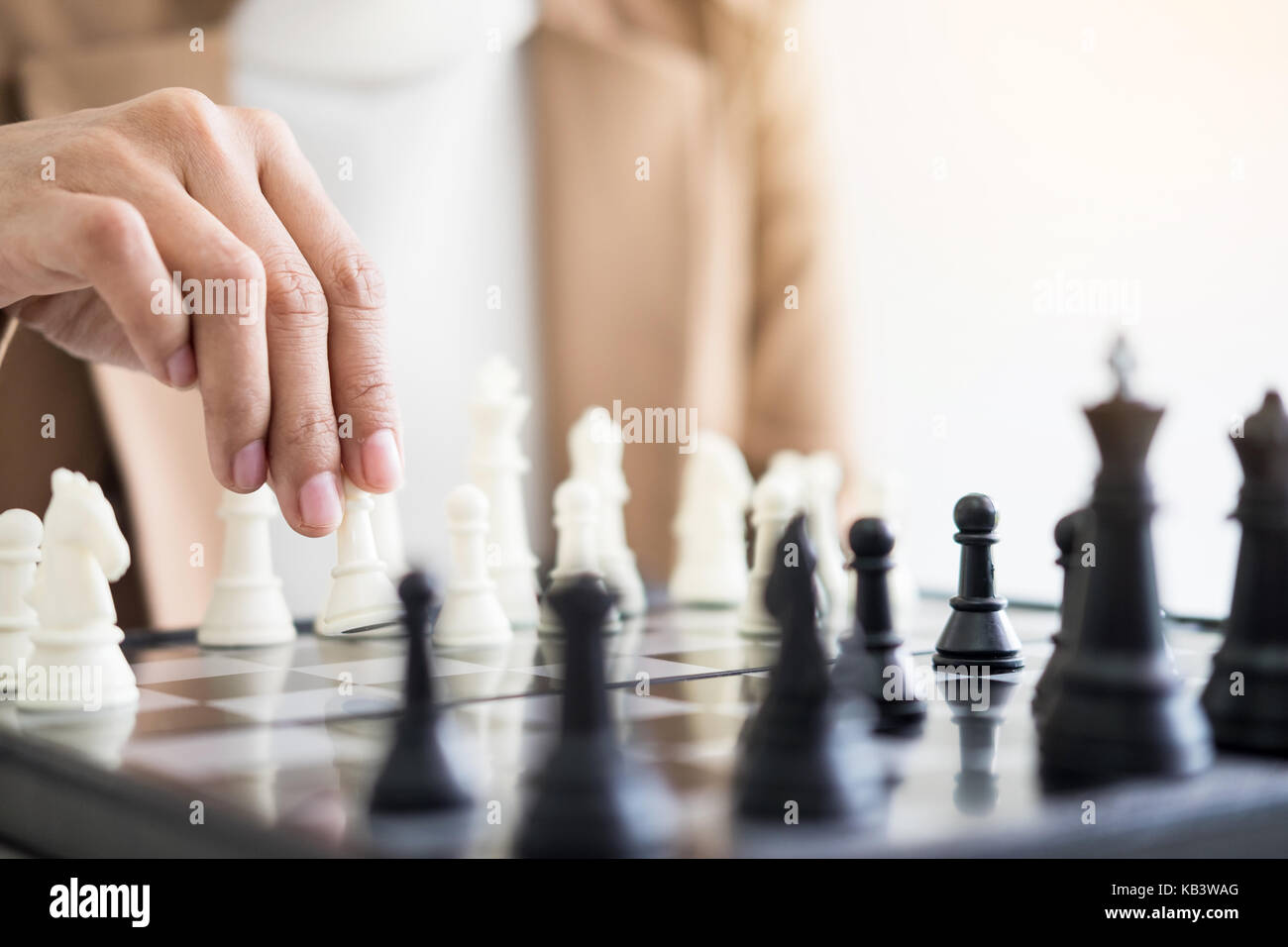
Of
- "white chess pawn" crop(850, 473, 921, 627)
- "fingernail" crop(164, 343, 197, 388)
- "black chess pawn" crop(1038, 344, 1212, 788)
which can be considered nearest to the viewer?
"black chess pawn" crop(1038, 344, 1212, 788)

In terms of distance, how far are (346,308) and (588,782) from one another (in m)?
0.79

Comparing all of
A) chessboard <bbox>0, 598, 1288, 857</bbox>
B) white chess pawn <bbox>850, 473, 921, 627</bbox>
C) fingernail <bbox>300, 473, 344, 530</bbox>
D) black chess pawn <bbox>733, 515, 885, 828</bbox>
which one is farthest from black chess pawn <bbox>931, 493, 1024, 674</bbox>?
fingernail <bbox>300, 473, 344, 530</bbox>

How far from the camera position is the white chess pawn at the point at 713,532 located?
1.87 metres

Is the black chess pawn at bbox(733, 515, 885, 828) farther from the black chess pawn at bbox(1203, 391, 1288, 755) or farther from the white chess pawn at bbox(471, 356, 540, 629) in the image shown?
the white chess pawn at bbox(471, 356, 540, 629)

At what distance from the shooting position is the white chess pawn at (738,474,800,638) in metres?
1.54

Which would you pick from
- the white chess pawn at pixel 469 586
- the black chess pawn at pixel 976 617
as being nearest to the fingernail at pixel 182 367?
the white chess pawn at pixel 469 586

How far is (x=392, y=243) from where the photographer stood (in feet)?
8.07

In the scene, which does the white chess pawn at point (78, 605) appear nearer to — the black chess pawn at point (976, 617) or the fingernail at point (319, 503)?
the fingernail at point (319, 503)

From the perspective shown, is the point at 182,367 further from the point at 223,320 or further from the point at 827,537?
the point at 827,537

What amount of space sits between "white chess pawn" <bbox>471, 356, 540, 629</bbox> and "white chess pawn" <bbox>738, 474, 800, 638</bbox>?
32cm

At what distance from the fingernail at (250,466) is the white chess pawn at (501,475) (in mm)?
489

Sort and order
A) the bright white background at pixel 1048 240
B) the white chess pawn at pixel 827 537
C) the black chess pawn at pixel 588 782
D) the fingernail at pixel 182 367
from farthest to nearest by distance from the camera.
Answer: the bright white background at pixel 1048 240
the white chess pawn at pixel 827 537
the fingernail at pixel 182 367
the black chess pawn at pixel 588 782

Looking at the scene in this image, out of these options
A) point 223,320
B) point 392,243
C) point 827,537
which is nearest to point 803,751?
point 223,320
